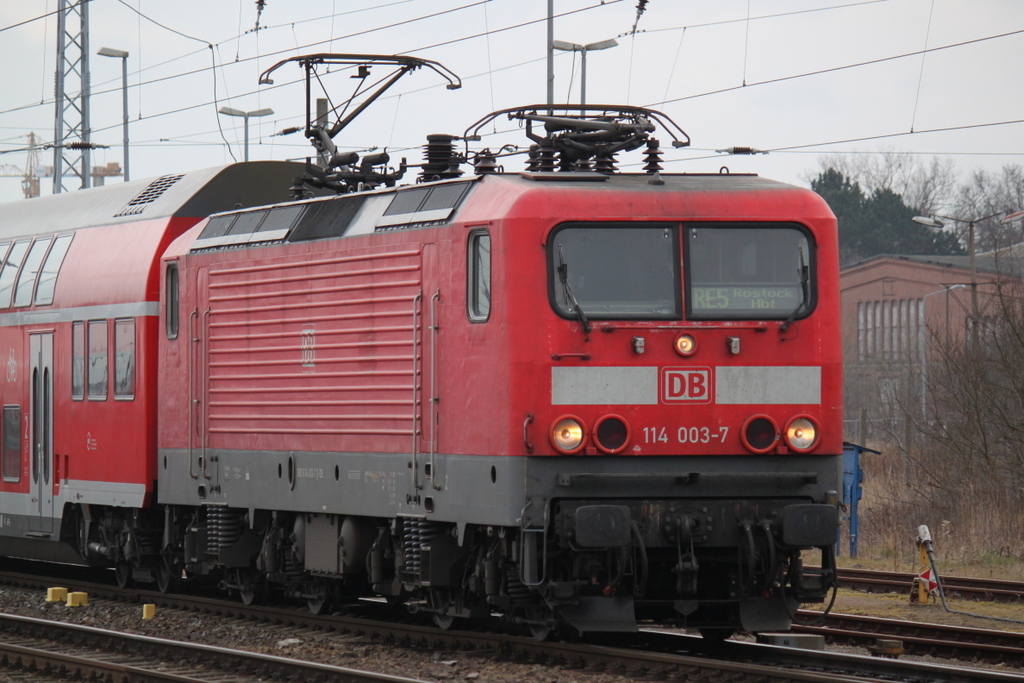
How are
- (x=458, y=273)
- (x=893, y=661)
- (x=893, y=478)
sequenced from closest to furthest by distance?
1. (x=893, y=661)
2. (x=458, y=273)
3. (x=893, y=478)

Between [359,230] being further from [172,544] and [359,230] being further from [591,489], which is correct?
[172,544]

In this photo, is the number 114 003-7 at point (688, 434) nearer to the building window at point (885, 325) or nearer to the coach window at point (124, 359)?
the coach window at point (124, 359)

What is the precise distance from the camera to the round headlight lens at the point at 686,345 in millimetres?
10586

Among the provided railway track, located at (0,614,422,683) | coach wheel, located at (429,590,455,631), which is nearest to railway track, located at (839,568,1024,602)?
coach wheel, located at (429,590,455,631)

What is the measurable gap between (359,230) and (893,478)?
1933 centimetres

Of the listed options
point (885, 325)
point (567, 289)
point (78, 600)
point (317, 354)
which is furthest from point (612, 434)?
point (885, 325)

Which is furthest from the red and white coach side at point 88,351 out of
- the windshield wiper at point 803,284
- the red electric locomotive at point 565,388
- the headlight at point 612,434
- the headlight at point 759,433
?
the windshield wiper at point 803,284

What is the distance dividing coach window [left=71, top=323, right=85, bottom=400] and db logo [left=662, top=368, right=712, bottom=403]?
26.8 ft

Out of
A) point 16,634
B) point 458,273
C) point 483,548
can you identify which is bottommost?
point 16,634

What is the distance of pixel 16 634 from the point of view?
44.9 feet

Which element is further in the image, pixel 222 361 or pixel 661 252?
pixel 222 361

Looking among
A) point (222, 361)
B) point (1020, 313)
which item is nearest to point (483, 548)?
point (222, 361)

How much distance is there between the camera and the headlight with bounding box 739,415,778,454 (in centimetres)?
1061

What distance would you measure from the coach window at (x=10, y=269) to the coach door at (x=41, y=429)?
1.02 metres
